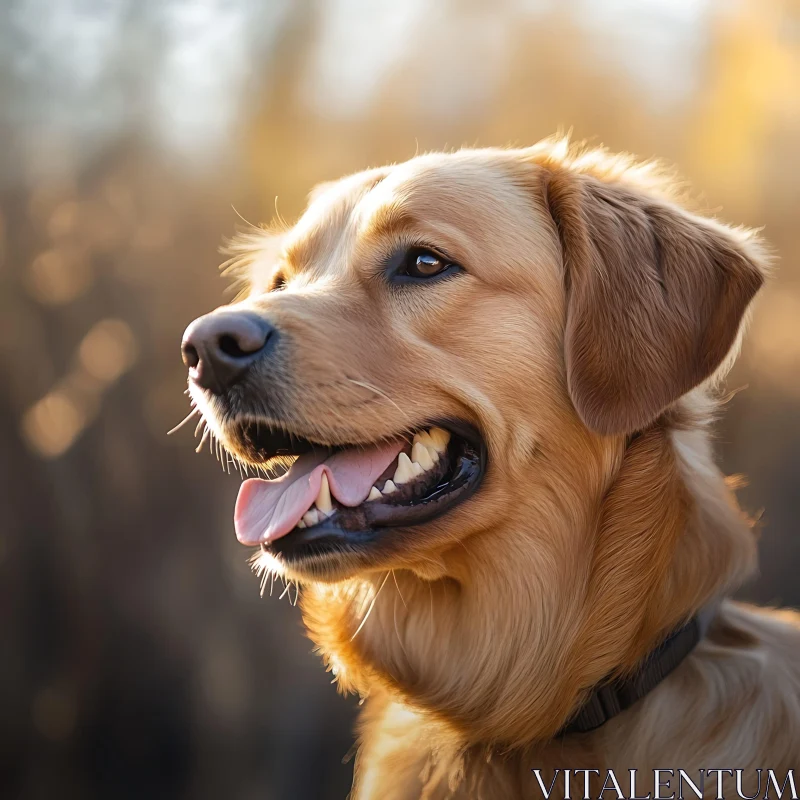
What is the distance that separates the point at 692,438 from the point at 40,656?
12.5 ft

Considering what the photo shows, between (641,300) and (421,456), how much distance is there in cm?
75

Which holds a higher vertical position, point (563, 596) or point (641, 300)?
point (641, 300)

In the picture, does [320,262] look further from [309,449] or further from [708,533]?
[708,533]

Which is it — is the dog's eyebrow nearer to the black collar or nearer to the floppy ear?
the floppy ear

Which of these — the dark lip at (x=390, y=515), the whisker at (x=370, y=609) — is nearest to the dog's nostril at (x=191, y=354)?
the dark lip at (x=390, y=515)

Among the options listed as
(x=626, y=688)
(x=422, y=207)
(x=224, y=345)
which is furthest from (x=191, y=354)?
(x=626, y=688)

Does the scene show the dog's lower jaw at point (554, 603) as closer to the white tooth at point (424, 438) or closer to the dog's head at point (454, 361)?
the dog's head at point (454, 361)

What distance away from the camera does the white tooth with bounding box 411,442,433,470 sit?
221 centimetres

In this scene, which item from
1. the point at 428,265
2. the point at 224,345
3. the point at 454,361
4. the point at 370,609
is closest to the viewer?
the point at 224,345

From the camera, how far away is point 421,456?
2215mm

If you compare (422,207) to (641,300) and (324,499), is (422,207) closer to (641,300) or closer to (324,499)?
(641,300)

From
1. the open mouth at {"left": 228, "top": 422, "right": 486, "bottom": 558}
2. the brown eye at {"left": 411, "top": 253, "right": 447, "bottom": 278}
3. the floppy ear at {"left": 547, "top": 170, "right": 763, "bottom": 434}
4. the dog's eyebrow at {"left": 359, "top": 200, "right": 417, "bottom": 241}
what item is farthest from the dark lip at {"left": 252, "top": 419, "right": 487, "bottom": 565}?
the dog's eyebrow at {"left": 359, "top": 200, "right": 417, "bottom": 241}

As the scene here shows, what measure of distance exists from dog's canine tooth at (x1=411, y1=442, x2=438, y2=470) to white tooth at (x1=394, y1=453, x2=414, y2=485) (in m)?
0.02

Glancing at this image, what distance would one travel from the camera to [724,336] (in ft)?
7.11
